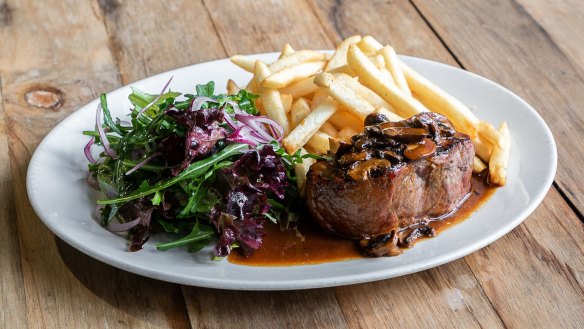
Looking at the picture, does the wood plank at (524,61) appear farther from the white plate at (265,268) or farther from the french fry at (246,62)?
the french fry at (246,62)

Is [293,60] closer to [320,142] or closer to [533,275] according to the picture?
[320,142]

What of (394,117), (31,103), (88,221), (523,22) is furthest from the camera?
(523,22)

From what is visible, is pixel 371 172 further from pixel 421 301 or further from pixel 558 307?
pixel 558 307

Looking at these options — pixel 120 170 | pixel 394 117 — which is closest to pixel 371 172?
pixel 394 117

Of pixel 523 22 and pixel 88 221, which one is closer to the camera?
pixel 88 221

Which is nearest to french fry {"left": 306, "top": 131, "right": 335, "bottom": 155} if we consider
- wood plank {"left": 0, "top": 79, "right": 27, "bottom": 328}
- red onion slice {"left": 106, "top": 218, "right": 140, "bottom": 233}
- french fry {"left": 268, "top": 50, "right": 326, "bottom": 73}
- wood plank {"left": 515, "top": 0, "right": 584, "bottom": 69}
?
french fry {"left": 268, "top": 50, "right": 326, "bottom": 73}

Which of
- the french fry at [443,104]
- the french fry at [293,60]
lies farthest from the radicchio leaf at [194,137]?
the french fry at [443,104]
